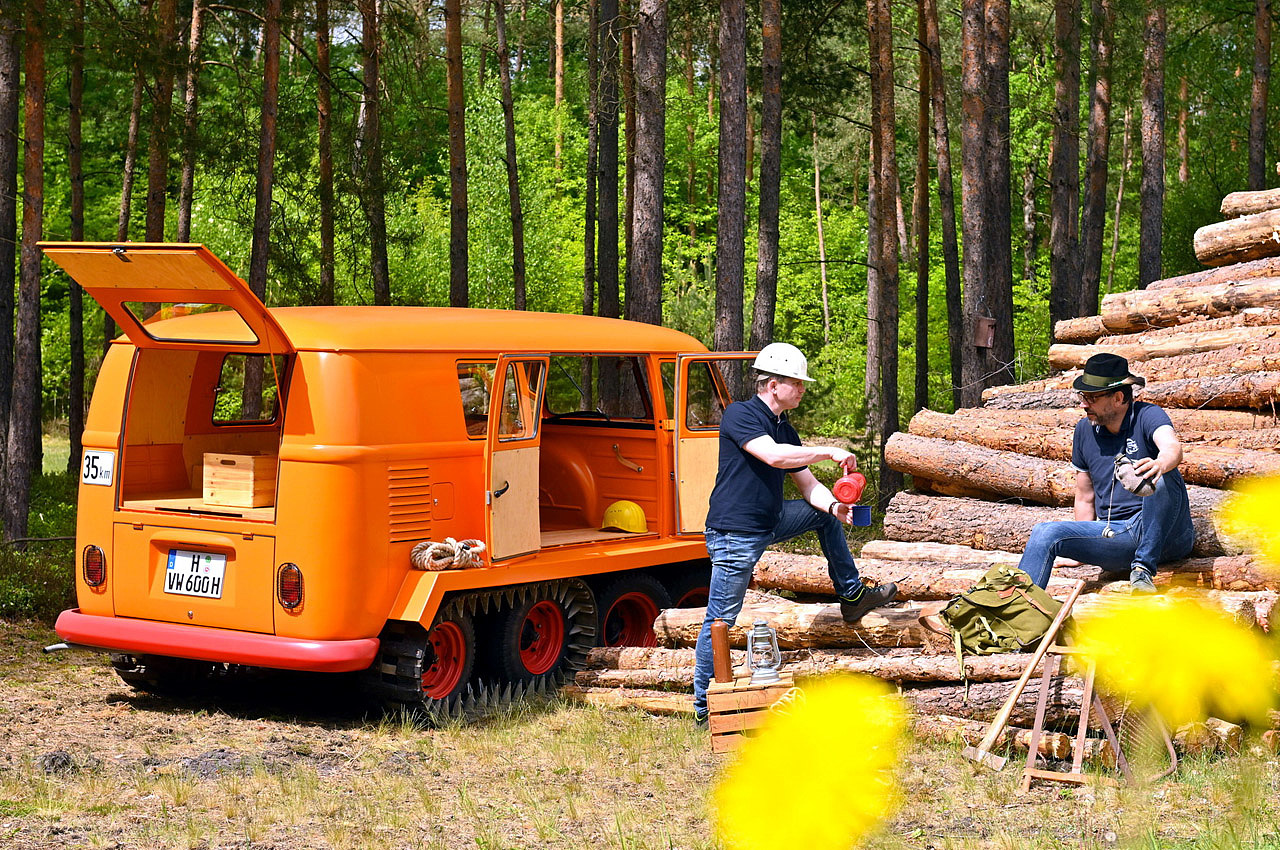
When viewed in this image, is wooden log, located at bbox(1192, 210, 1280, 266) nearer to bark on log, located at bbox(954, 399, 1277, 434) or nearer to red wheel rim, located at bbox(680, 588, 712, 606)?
bark on log, located at bbox(954, 399, 1277, 434)

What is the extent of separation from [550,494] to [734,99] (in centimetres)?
694

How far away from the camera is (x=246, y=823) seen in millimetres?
6082

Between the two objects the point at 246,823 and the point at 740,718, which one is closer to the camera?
the point at 246,823

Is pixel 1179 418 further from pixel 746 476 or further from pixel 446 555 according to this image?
pixel 446 555

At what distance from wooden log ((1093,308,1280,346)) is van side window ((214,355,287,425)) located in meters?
6.87

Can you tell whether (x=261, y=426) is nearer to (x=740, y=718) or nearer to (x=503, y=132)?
(x=740, y=718)

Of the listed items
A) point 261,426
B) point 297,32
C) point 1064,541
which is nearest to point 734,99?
point 297,32

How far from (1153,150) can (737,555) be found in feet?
61.1

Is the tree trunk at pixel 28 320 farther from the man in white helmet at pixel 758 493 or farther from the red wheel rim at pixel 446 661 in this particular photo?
the man in white helmet at pixel 758 493

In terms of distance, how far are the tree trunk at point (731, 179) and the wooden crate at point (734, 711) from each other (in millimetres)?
8265

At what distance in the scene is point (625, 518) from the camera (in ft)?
32.4

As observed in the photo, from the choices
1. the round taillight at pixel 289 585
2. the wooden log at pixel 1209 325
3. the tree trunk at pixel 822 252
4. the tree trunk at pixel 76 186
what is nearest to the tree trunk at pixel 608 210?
the tree trunk at pixel 76 186

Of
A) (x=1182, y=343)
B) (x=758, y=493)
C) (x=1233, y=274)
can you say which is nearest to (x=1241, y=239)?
(x=1233, y=274)

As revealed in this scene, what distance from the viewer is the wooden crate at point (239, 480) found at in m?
8.04
